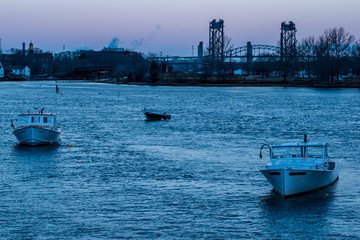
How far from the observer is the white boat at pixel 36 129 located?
155 feet

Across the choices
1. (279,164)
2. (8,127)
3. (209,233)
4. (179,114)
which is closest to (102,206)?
(209,233)

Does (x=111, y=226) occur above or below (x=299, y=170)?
below

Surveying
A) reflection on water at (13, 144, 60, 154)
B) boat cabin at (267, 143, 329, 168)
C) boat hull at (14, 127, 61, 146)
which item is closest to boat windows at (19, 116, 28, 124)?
boat hull at (14, 127, 61, 146)

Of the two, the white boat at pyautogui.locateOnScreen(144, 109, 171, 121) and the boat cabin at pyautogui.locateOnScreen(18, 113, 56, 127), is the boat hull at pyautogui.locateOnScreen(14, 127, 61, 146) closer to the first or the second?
the boat cabin at pyautogui.locateOnScreen(18, 113, 56, 127)

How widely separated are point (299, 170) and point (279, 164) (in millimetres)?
1389

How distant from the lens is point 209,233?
24359mm

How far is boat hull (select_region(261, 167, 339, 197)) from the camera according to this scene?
28.7 metres

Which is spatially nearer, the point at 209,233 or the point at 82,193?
the point at 209,233

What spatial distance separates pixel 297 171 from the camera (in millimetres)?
28672

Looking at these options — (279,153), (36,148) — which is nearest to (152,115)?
(36,148)

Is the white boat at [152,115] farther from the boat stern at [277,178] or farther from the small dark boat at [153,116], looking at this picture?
the boat stern at [277,178]

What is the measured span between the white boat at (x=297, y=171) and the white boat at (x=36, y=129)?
901 inches

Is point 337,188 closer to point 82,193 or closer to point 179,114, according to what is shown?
point 82,193

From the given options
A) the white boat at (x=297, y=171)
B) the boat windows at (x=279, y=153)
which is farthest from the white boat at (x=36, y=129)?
the white boat at (x=297, y=171)
